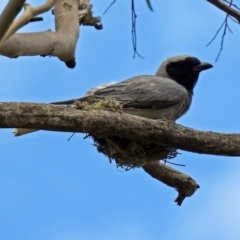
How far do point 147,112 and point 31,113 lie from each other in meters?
2.33

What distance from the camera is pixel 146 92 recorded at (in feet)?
23.5

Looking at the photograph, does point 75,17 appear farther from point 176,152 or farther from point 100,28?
point 176,152

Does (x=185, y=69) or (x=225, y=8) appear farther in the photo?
(x=185, y=69)

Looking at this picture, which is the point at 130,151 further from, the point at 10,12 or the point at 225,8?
the point at 10,12

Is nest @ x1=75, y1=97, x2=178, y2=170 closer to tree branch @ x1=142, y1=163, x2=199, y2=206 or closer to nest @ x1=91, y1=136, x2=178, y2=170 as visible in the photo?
nest @ x1=91, y1=136, x2=178, y2=170

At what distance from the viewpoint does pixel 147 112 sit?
23.1 feet

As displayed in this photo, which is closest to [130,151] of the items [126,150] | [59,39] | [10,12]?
[126,150]

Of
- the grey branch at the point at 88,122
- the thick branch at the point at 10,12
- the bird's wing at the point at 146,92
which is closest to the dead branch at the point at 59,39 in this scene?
the grey branch at the point at 88,122

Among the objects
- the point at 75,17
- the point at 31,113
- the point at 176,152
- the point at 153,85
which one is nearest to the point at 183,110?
the point at 153,85

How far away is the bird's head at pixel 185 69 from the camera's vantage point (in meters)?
8.10

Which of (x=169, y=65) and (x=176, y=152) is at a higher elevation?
(x=169, y=65)

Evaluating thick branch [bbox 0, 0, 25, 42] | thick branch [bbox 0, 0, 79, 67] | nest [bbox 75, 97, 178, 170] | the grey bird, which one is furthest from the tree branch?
thick branch [bbox 0, 0, 25, 42]

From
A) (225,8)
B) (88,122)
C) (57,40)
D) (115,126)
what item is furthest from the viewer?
(57,40)

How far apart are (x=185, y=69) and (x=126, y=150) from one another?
211 cm
